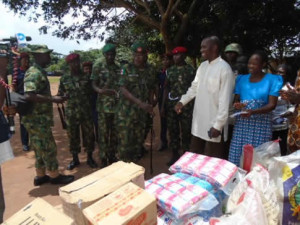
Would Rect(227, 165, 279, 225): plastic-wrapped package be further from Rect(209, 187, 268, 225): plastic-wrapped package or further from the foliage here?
the foliage

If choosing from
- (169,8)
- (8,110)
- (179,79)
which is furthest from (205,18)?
(8,110)

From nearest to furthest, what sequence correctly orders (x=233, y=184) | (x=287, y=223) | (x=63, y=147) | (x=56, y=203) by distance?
(x=287, y=223), (x=233, y=184), (x=56, y=203), (x=63, y=147)

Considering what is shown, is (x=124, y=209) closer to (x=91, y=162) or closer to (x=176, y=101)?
(x=176, y=101)

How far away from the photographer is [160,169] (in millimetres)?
3908

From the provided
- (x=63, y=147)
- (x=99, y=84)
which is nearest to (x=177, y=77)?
(x=99, y=84)

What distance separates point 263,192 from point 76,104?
114 inches

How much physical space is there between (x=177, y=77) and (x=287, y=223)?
2.45 m

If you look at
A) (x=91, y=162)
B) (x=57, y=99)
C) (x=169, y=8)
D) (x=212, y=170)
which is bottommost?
(x=91, y=162)

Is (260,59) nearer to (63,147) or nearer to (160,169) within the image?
(160,169)

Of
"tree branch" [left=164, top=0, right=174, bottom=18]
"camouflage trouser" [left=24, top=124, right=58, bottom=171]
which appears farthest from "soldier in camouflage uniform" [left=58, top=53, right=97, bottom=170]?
"tree branch" [left=164, top=0, right=174, bottom=18]

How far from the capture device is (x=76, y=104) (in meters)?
3.94

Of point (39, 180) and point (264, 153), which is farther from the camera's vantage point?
point (39, 180)

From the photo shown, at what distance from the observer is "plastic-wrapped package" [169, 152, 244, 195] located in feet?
6.86

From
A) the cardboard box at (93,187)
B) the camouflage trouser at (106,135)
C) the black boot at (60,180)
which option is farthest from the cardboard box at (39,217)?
the camouflage trouser at (106,135)
